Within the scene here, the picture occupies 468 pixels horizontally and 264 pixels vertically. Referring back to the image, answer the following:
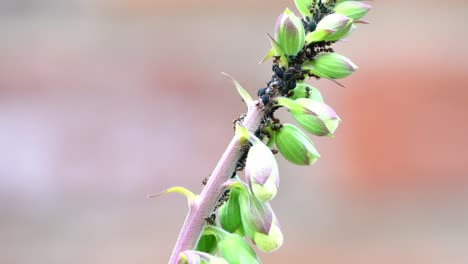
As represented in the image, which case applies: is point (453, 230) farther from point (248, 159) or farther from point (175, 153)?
point (248, 159)

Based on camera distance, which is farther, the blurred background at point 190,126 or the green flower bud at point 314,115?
the blurred background at point 190,126

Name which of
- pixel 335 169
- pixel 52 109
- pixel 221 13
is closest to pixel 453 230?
pixel 335 169

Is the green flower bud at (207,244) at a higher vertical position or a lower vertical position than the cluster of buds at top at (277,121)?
lower

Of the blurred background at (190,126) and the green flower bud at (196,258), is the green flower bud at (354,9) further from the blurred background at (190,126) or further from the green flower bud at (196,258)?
the blurred background at (190,126)

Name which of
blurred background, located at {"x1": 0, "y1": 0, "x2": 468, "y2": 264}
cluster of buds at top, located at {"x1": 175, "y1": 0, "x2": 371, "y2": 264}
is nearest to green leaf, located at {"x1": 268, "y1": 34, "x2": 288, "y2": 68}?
cluster of buds at top, located at {"x1": 175, "y1": 0, "x2": 371, "y2": 264}

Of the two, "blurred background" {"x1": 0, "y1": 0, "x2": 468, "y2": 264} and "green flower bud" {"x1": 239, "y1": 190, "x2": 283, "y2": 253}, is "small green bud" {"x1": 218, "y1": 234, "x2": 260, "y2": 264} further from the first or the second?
"blurred background" {"x1": 0, "y1": 0, "x2": 468, "y2": 264}

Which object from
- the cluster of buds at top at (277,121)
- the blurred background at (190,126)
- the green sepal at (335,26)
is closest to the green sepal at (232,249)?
the cluster of buds at top at (277,121)

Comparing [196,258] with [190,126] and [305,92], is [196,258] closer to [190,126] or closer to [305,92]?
[305,92]
